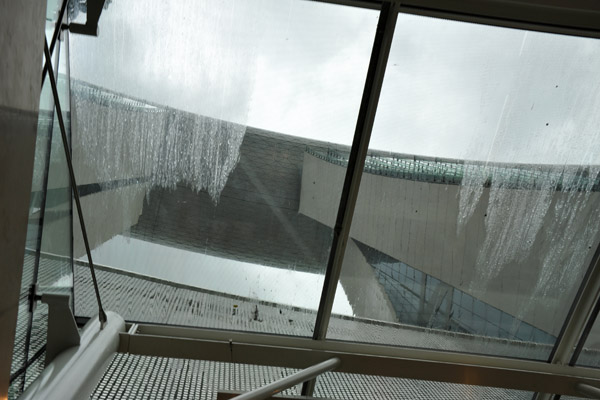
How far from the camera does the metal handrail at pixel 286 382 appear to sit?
8.96 ft

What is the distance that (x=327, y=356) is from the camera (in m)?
3.72

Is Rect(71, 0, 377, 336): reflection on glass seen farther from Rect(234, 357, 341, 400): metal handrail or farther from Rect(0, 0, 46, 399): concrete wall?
Rect(0, 0, 46, 399): concrete wall

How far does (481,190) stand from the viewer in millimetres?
3617

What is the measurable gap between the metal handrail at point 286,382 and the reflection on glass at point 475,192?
52 cm

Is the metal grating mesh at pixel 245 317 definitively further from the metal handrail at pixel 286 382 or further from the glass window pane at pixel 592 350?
the metal handrail at pixel 286 382

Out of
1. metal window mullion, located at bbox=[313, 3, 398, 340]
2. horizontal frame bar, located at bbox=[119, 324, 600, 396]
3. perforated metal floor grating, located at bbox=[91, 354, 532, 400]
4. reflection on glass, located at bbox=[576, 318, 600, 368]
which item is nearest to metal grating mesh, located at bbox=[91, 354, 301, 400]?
perforated metal floor grating, located at bbox=[91, 354, 532, 400]

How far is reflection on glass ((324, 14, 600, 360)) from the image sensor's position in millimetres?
3230

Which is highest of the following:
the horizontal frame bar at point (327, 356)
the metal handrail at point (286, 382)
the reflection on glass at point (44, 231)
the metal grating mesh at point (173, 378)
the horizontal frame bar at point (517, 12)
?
the horizontal frame bar at point (517, 12)

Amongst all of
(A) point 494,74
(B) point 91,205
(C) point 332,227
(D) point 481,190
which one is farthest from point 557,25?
(B) point 91,205

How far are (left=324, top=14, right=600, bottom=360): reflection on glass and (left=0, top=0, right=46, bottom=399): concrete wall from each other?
8.02 ft

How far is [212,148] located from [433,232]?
5.80 ft

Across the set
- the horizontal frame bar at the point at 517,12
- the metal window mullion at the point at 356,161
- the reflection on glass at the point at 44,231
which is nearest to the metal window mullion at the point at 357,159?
the metal window mullion at the point at 356,161

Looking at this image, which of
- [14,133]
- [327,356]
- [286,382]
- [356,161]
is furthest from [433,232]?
[14,133]

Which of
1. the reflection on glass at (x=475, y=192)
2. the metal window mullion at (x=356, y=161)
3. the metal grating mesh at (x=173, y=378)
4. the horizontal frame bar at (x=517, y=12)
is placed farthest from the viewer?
the metal grating mesh at (x=173, y=378)
